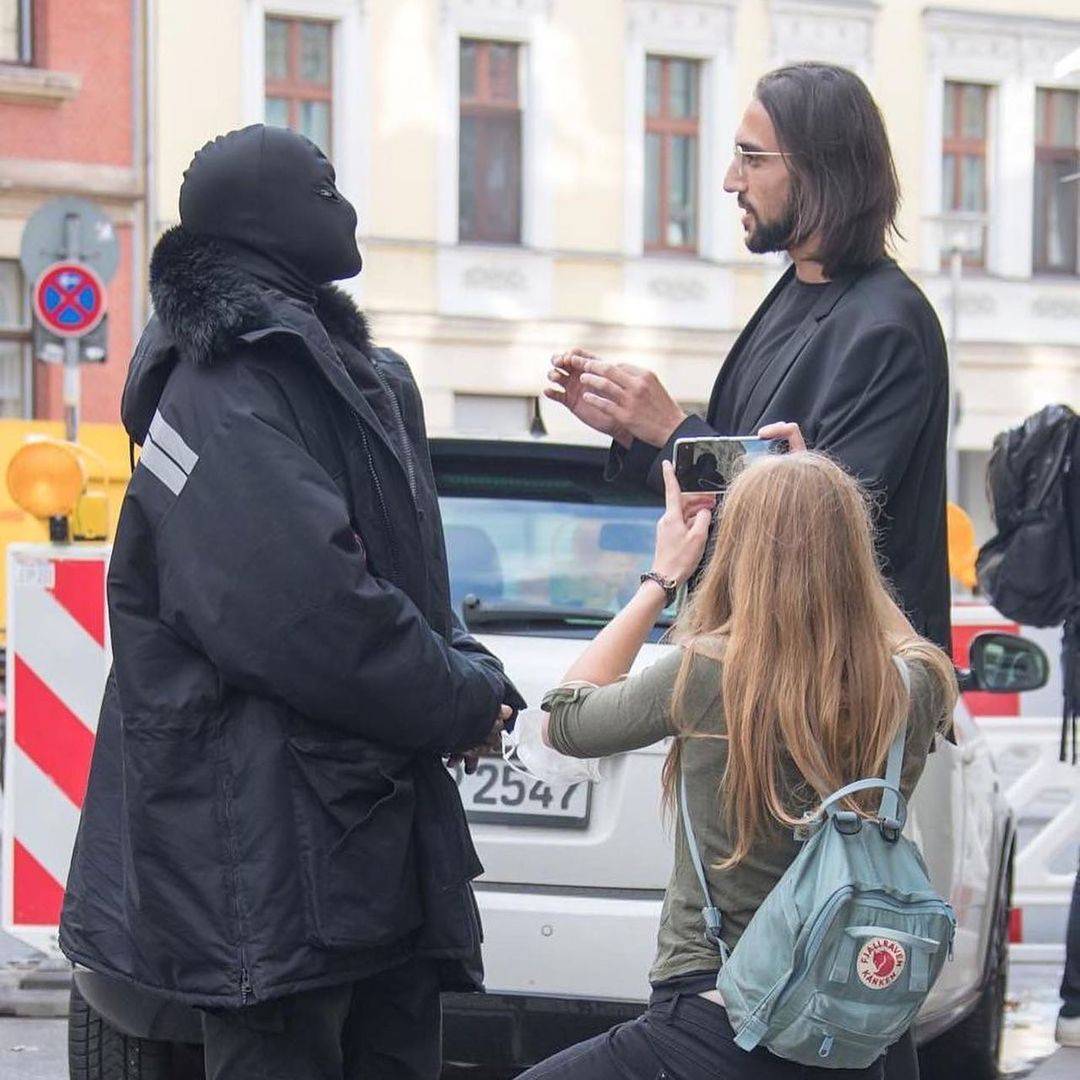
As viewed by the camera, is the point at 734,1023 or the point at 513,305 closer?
the point at 734,1023

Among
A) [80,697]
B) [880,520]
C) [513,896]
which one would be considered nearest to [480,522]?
[513,896]

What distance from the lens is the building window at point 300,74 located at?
26578mm

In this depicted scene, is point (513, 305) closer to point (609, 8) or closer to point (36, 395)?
point (609, 8)

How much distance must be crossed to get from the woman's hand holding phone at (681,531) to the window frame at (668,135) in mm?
25701

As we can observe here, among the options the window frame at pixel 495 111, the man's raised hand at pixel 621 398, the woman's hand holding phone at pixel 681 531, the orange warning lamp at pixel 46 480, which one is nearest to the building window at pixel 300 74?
the window frame at pixel 495 111

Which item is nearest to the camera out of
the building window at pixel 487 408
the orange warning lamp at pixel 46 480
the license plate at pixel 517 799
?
the license plate at pixel 517 799

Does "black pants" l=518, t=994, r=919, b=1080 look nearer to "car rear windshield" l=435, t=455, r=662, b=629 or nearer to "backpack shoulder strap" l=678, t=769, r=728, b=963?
"backpack shoulder strap" l=678, t=769, r=728, b=963

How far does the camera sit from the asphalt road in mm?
5738

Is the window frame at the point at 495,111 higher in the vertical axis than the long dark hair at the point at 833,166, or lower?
higher

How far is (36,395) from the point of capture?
2441 cm

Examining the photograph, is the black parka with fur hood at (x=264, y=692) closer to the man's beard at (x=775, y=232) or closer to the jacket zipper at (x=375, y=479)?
the jacket zipper at (x=375, y=479)

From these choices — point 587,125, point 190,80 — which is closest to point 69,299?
point 190,80

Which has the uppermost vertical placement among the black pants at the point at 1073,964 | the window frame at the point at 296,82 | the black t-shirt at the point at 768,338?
the window frame at the point at 296,82

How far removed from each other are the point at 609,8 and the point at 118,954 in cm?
2612
